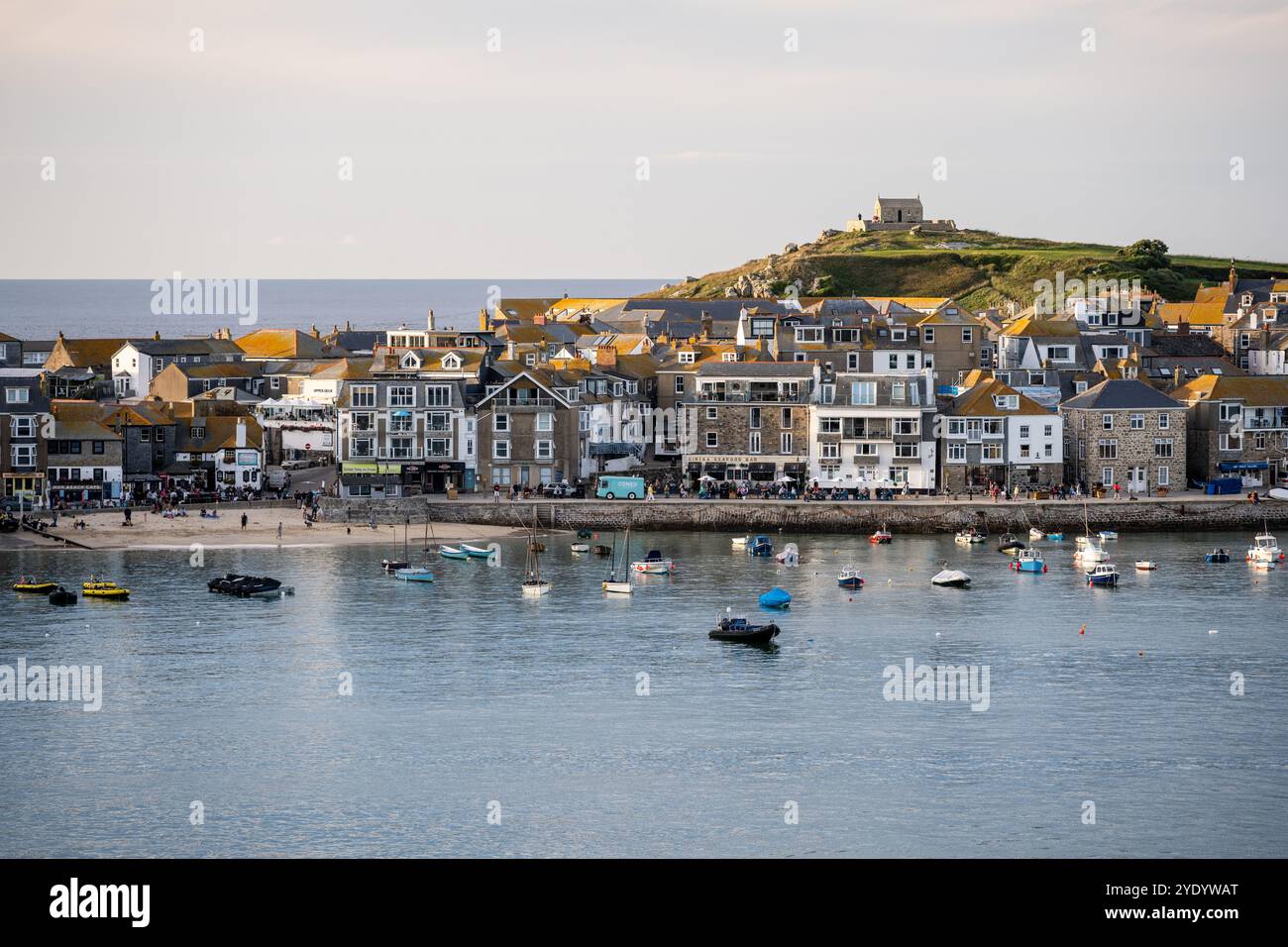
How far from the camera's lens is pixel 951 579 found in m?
59.8

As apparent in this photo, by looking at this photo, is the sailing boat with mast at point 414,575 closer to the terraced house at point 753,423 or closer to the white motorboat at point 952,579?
the white motorboat at point 952,579

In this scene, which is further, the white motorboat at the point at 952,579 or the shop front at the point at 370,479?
the shop front at the point at 370,479

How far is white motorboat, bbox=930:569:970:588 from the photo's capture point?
59688mm

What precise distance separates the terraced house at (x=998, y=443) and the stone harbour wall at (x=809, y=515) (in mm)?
4568

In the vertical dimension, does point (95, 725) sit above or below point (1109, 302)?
below

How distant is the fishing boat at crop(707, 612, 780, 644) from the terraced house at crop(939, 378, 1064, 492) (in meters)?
31.9

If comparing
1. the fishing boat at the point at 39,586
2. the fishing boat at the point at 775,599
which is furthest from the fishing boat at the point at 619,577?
the fishing boat at the point at 39,586

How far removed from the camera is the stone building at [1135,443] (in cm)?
8044

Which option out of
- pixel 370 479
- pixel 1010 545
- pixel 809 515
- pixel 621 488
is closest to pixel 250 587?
pixel 370 479

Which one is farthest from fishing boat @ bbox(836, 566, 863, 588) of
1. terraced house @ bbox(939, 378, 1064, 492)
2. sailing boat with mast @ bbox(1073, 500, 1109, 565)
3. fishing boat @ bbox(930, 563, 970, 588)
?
terraced house @ bbox(939, 378, 1064, 492)

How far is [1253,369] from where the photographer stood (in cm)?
10219
